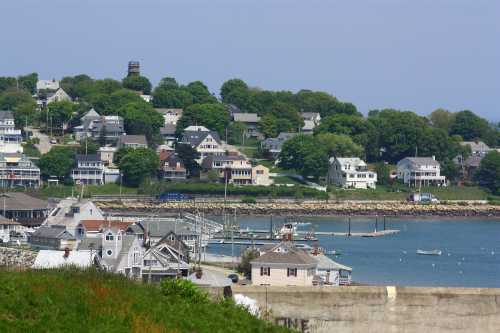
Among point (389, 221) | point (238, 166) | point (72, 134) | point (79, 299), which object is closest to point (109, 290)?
point (79, 299)

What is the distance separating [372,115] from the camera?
86125 mm

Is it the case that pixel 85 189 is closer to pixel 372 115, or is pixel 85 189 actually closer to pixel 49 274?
pixel 372 115

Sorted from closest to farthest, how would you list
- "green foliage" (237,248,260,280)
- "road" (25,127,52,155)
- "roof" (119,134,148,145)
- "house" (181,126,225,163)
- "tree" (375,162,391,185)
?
"green foliage" (237,248,260,280)
"roof" (119,134,148,145)
"road" (25,127,52,155)
"house" (181,126,225,163)
"tree" (375,162,391,185)

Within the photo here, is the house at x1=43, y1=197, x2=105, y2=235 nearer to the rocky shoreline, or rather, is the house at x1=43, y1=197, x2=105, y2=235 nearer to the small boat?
the small boat

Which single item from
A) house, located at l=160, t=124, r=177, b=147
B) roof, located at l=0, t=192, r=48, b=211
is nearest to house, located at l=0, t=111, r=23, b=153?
house, located at l=160, t=124, r=177, b=147

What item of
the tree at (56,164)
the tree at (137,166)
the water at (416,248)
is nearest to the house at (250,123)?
the tree at (137,166)

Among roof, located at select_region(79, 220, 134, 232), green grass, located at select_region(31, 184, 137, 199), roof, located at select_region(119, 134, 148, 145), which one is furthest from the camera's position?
roof, located at select_region(119, 134, 148, 145)

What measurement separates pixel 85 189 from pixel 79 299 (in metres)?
53.1

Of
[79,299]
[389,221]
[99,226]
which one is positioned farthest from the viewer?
[389,221]

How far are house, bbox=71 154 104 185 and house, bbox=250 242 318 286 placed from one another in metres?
39.7

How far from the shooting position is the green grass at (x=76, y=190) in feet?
199

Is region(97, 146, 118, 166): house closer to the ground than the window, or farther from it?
farther from it

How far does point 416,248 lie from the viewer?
48.7m

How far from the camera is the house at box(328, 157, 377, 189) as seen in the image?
69.1 m
